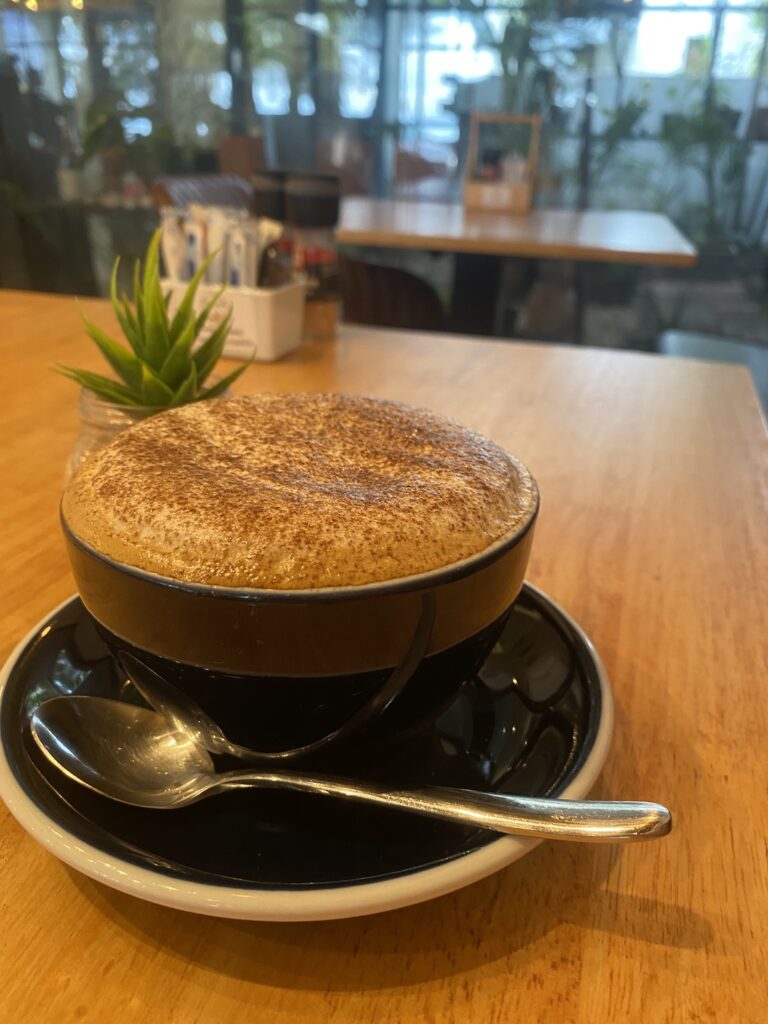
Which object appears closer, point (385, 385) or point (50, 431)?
point (50, 431)

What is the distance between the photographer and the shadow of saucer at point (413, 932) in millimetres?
332

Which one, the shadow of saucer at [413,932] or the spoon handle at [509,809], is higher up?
the spoon handle at [509,809]

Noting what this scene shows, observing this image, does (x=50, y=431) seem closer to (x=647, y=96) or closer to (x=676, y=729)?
(x=676, y=729)

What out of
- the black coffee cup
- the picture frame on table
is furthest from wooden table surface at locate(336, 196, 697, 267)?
the black coffee cup

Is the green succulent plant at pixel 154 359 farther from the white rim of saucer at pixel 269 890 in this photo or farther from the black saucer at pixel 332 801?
the white rim of saucer at pixel 269 890

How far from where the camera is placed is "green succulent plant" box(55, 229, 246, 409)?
2.35 feet

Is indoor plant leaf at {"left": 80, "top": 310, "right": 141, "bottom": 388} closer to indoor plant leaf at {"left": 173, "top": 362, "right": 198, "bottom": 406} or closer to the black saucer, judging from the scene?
indoor plant leaf at {"left": 173, "top": 362, "right": 198, "bottom": 406}

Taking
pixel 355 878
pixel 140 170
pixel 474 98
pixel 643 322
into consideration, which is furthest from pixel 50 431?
pixel 474 98

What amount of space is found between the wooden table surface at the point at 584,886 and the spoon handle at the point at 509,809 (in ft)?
0.17

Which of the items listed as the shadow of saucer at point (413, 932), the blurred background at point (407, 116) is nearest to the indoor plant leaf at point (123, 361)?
the shadow of saucer at point (413, 932)

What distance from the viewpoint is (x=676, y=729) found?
0.49 m

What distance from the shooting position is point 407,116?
4.29 meters

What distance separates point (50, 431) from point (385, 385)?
45cm

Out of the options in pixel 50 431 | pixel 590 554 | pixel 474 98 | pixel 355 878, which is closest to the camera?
pixel 355 878
